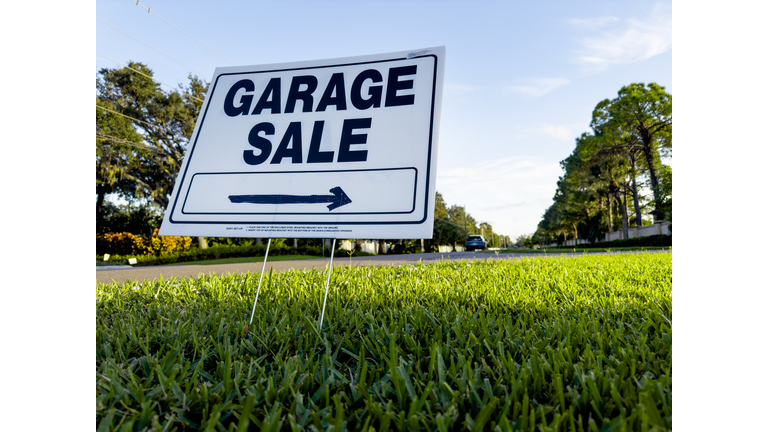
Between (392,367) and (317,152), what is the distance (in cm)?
130

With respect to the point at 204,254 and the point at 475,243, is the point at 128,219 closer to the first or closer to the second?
the point at 204,254

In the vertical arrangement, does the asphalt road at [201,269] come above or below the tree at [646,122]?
below

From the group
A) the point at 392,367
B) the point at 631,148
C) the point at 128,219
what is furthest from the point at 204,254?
the point at 631,148

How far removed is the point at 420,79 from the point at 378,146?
47cm

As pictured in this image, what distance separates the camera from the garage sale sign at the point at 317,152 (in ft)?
6.53

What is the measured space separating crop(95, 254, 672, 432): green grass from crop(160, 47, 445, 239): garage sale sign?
52 cm

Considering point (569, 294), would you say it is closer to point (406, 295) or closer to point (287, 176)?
point (406, 295)

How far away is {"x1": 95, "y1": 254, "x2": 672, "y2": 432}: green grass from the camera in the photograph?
1077 millimetres

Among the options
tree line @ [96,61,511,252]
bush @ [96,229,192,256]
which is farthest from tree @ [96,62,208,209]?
bush @ [96,229,192,256]

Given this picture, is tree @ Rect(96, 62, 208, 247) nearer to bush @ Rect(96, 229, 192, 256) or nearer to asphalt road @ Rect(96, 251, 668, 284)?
bush @ Rect(96, 229, 192, 256)

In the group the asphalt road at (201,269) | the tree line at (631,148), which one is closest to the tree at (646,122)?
the tree line at (631,148)

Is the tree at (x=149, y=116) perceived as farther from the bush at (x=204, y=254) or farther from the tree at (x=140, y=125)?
the bush at (x=204, y=254)

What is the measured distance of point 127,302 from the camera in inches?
115

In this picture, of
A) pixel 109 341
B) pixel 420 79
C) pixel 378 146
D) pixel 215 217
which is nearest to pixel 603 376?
pixel 378 146
